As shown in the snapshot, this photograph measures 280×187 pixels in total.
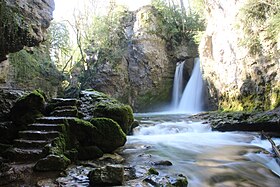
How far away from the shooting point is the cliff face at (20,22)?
5.41 meters

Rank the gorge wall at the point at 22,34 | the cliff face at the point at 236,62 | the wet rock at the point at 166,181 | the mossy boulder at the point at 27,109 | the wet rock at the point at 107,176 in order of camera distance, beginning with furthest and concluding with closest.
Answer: the cliff face at the point at 236,62, the mossy boulder at the point at 27,109, the gorge wall at the point at 22,34, the wet rock at the point at 166,181, the wet rock at the point at 107,176

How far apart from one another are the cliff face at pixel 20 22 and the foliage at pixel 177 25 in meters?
14.5

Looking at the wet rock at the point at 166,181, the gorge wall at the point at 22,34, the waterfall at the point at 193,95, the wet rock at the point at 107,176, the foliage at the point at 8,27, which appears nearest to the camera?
the wet rock at the point at 107,176

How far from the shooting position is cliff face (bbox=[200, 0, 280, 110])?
10.1 metres

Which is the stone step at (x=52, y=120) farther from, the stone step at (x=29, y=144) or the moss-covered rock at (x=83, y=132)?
the stone step at (x=29, y=144)

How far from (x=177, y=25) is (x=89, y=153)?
1846 centimetres

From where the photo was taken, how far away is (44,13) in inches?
306

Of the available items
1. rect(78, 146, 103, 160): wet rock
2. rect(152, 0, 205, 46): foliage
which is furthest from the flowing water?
rect(152, 0, 205, 46): foliage

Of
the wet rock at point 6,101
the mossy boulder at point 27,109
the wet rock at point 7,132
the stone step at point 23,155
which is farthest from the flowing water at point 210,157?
the wet rock at point 6,101

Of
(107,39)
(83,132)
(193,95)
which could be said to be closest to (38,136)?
(83,132)

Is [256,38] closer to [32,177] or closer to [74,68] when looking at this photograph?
[32,177]

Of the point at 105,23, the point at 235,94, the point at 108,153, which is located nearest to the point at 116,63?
the point at 105,23

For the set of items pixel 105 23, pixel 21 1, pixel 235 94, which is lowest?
pixel 235 94

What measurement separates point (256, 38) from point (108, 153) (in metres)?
8.17
